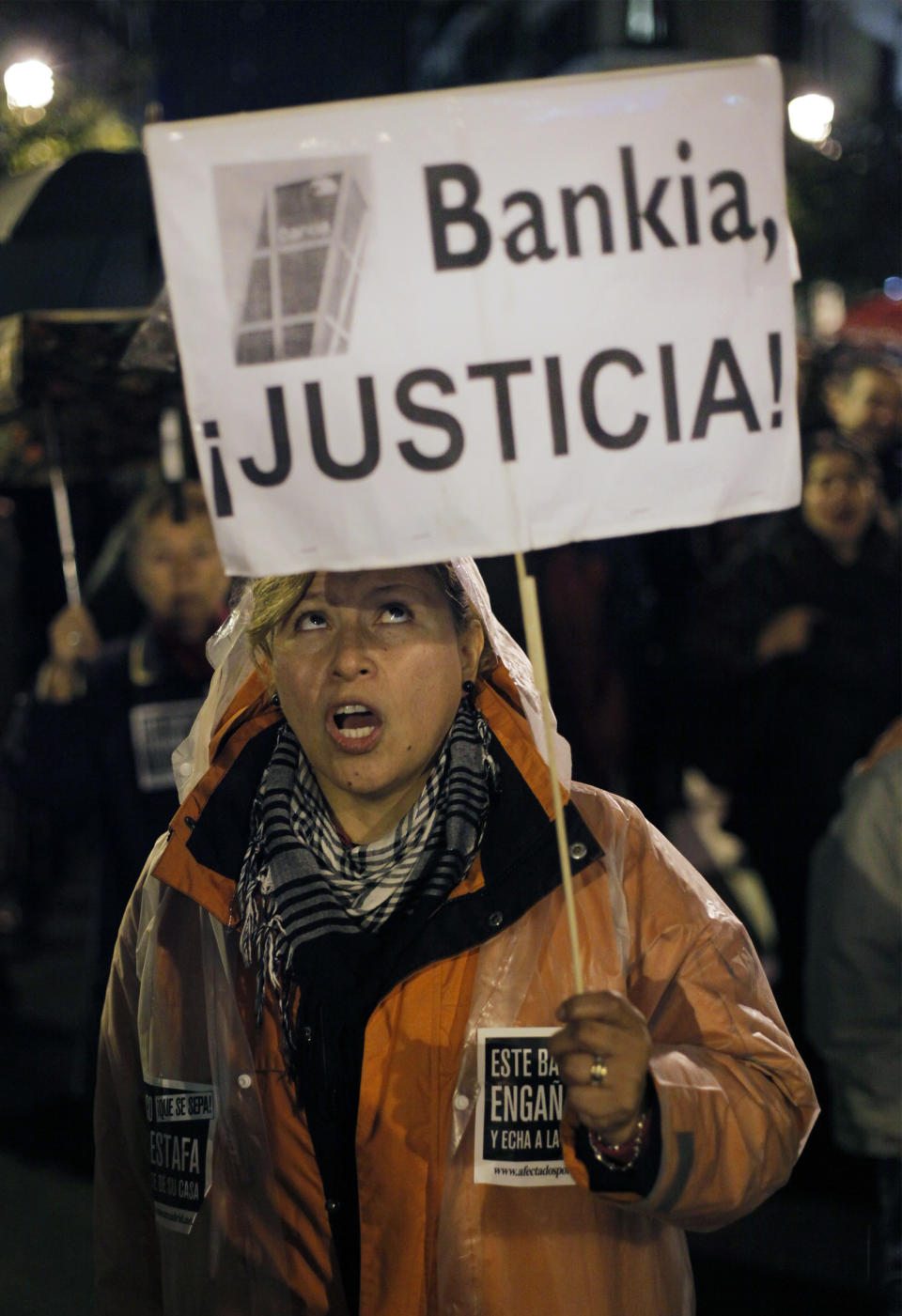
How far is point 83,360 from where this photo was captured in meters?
4.21

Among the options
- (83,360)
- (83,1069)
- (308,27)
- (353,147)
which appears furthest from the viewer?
(308,27)

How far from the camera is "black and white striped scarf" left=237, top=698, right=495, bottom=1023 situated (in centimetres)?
212

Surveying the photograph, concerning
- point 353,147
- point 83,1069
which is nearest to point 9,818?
point 83,1069

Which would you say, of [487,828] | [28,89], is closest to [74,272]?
[487,828]

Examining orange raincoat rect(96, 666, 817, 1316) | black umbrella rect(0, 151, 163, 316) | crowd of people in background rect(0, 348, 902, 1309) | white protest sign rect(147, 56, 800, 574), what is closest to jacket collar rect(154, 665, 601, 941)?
orange raincoat rect(96, 666, 817, 1316)

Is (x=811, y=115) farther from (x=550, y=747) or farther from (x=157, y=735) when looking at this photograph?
(x=550, y=747)

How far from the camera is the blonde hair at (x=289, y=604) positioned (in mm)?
2248

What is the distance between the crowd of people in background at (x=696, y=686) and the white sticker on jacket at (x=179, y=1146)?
1.11 m

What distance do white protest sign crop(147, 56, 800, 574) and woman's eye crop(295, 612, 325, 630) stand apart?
0.81 feet

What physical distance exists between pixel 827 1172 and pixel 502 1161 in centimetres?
314

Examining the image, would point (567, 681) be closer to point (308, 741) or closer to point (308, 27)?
point (308, 27)

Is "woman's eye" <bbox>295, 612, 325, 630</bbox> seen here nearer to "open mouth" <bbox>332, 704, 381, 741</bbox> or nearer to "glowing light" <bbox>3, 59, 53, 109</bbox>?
"open mouth" <bbox>332, 704, 381, 741</bbox>

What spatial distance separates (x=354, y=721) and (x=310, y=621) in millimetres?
172

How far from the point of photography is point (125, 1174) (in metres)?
2.28
